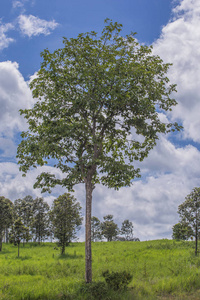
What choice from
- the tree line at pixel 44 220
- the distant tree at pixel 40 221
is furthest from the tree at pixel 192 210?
the distant tree at pixel 40 221

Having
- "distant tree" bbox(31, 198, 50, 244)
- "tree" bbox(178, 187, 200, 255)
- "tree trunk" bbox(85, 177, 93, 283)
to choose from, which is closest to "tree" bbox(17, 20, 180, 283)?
"tree trunk" bbox(85, 177, 93, 283)

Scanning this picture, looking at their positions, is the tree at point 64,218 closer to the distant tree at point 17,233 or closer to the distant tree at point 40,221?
the distant tree at point 17,233

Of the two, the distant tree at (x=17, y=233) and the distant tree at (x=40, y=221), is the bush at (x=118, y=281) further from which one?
the distant tree at (x=40, y=221)

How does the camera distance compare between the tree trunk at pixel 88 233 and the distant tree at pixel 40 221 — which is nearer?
the tree trunk at pixel 88 233

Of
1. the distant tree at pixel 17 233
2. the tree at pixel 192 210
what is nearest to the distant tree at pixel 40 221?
the distant tree at pixel 17 233

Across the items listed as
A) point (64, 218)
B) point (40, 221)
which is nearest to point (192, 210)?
point (64, 218)

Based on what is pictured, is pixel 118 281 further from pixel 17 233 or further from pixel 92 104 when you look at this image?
pixel 17 233

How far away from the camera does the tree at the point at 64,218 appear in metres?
35.2

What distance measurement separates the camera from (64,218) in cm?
3662

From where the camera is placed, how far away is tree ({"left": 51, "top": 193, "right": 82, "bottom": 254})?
115 feet

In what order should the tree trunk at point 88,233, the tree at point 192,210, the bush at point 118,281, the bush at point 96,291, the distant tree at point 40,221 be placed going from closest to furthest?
the bush at point 96,291 < the bush at point 118,281 < the tree trunk at point 88,233 < the tree at point 192,210 < the distant tree at point 40,221

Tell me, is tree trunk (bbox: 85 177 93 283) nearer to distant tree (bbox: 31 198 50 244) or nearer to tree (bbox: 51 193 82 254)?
tree (bbox: 51 193 82 254)

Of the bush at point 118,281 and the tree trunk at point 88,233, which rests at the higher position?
the tree trunk at point 88,233

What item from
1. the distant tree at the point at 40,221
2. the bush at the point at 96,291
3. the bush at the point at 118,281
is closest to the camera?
the bush at the point at 96,291
